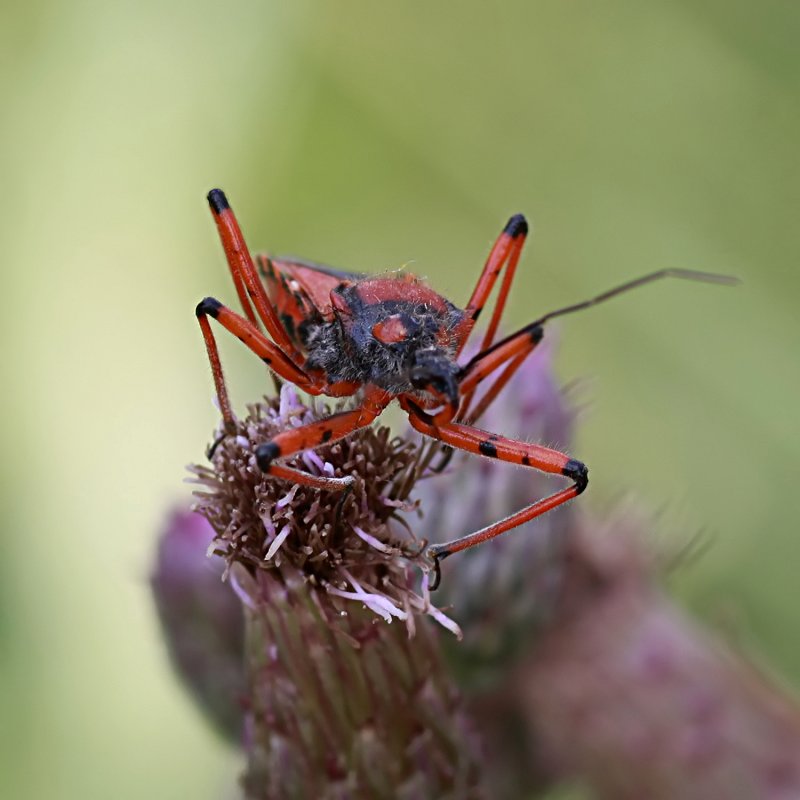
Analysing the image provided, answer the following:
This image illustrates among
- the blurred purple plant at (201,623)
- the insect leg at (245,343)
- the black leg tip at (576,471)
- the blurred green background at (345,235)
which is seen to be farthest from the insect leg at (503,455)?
the blurred green background at (345,235)

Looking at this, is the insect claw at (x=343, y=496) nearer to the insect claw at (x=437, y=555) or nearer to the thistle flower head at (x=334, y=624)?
the thistle flower head at (x=334, y=624)

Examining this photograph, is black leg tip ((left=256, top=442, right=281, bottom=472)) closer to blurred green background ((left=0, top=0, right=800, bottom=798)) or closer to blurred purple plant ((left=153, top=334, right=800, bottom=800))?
blurred purple plant ((left=153, top=334, right=800, bottom=800))

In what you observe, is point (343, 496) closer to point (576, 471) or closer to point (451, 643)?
point (576, 471)

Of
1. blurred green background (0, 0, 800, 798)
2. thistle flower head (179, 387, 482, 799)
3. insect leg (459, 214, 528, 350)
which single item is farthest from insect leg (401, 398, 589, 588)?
blurred green background (0, 0, 800, 798)

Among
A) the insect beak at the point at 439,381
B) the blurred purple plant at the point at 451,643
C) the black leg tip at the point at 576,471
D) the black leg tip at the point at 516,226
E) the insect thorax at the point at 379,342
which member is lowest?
the blurred purple plant at the point at 451,643

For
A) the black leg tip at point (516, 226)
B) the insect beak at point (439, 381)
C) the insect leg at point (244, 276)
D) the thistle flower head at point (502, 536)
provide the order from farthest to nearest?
the thistle flower head at point (502, 536) → the black leg tip at point (516, 226) → the insect leg at point (244, 276) → the insect beak at point (439, 381)

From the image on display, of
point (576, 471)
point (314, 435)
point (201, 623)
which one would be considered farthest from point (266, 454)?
point (201, 623)

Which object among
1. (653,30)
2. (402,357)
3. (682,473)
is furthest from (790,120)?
(402,357)
